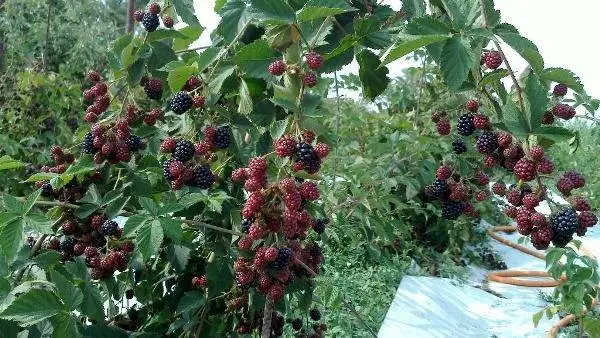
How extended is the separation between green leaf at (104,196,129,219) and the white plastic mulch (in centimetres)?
232

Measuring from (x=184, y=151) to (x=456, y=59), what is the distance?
0.56 m

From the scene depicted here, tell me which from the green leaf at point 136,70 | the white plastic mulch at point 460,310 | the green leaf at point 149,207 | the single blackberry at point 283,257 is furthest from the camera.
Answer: the white plastic mulch at point 460,310

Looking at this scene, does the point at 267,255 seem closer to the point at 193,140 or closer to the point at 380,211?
the point at 193,140

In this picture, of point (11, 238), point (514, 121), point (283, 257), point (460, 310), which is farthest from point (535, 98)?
point (460, 310)

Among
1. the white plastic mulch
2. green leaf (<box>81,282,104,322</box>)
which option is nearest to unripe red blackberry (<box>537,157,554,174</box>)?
green leaf (<box>81,282,104,322</box>)

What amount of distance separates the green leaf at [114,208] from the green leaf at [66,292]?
0.23 metres

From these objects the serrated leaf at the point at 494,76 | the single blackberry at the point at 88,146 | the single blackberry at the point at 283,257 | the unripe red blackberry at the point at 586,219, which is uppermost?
the serrated leaf at the point at 494,76

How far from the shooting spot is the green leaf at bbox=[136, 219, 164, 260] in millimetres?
1104

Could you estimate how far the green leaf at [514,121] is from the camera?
97 centimetres

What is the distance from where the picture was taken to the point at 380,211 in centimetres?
306

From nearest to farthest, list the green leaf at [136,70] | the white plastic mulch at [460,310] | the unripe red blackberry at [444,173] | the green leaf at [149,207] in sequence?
the green leaf at [149,207] → the green leaf at [136,70] → the unripe red blackberry at [444,173] → the white plastic mulch at [460,310]

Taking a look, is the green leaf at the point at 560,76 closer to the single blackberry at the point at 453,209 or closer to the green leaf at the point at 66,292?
the single blackberry at the point at 453,209

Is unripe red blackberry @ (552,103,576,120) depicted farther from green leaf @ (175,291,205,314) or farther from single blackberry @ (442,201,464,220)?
green leaf @ (175,291,205,314)

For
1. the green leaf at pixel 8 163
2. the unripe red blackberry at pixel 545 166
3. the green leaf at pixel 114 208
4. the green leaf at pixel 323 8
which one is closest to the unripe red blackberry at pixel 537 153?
the unripe red blackberry at pixel 545 166
